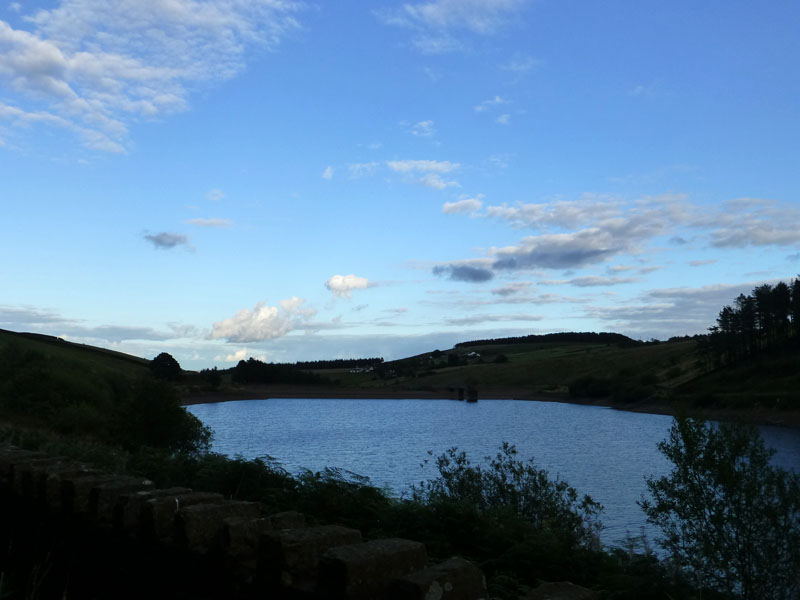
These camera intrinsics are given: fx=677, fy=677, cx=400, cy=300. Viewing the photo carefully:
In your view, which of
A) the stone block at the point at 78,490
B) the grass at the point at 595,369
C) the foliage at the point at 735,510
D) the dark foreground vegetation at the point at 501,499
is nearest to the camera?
the stone block at the point at 78,490

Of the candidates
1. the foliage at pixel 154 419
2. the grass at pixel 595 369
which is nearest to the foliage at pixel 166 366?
the grass at pixel 595 369

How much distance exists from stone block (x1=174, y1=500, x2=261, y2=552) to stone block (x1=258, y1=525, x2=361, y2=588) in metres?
0.78

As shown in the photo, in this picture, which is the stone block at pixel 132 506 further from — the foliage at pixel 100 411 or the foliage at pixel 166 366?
the foliage at pixel 166 366

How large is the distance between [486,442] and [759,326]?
87980 mm

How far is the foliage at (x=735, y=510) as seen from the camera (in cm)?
2255

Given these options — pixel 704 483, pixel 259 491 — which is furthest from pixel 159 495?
pixel 704 483

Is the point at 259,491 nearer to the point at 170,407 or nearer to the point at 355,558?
the point at 355,558

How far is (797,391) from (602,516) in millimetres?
75788

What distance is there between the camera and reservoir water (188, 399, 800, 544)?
46.3 meters

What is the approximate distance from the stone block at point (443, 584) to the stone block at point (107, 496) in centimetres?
332

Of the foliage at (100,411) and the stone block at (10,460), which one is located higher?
the stone block at (10,460)

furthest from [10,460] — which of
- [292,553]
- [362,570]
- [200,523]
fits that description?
[362,570]

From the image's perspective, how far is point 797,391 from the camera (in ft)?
318

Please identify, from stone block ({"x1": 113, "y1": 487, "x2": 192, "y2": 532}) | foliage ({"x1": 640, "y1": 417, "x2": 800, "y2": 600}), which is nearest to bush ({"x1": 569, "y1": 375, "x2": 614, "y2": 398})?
foliage ({"x1": 640, "y1": 417, "x2": 800, "y2": 600})
